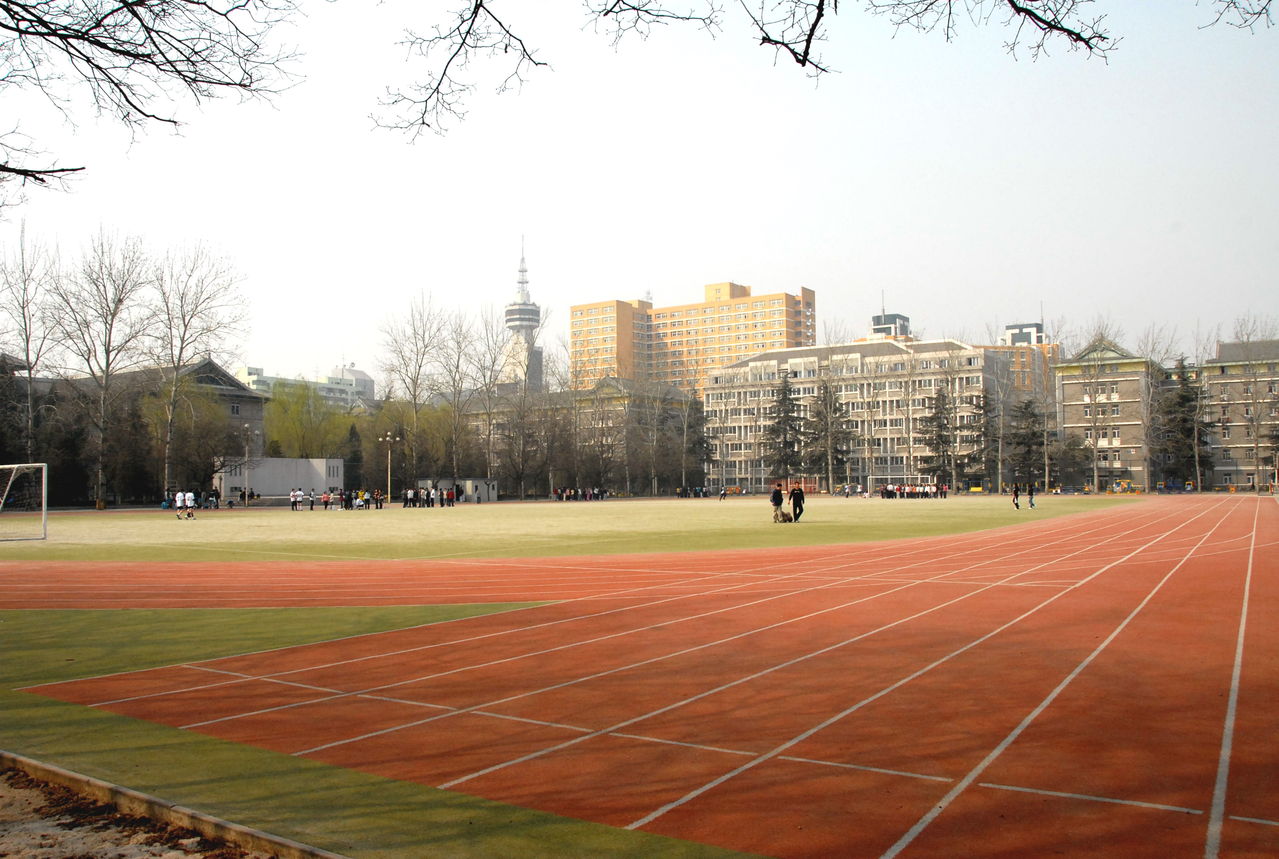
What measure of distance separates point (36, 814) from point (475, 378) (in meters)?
70.2

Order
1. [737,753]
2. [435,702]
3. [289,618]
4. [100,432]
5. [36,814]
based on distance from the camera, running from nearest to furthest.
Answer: [36,814] < [737,753] < [435,702] < [289,618] < [100,432]

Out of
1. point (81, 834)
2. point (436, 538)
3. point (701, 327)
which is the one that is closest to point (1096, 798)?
point (81, 834)

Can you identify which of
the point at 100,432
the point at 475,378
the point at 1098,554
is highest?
the point at 475,378

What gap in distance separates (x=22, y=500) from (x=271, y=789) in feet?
138

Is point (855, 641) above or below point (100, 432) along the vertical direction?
below

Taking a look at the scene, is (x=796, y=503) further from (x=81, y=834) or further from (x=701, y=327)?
(x=701, y=327)

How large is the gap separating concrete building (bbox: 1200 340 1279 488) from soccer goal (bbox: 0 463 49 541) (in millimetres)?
89540

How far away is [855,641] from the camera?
8.77 m

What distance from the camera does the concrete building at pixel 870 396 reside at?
89375 millimetres

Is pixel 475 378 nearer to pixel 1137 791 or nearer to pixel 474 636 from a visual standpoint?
pixel 474 636

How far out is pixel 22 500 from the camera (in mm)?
38469

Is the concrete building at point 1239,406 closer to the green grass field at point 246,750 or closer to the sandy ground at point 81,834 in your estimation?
the green grass field at point 246,750

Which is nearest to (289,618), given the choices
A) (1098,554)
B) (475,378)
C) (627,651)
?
(627,651)

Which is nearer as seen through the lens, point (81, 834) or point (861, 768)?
point (81, 834)
